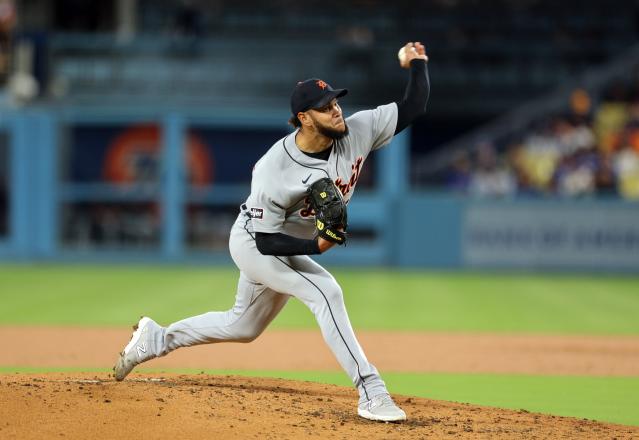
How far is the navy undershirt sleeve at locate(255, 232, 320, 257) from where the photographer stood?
5.39m

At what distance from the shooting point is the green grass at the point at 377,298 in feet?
36.0

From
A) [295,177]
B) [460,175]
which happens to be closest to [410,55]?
[295,177]

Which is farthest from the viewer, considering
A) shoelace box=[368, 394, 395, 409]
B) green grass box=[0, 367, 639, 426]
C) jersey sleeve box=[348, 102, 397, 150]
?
green grass box=[0, 367, 639, 426]

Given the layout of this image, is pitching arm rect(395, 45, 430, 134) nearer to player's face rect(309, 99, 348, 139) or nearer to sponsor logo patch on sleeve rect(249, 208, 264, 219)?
player's face rect(309, 99, 348, 139)

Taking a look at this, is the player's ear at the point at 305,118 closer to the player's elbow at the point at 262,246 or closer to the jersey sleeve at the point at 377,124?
the jersey sleeve at the point at 377,124

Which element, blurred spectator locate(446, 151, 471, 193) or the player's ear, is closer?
the player's ear

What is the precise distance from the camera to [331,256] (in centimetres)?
1836

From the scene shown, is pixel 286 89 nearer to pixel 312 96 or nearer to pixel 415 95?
pixel 415 95

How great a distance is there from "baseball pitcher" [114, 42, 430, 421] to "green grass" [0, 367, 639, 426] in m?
1.32

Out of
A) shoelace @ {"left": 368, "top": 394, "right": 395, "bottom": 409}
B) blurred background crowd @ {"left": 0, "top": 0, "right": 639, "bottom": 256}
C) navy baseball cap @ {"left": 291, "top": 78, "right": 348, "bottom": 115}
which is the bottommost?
shoelace @ {"left": 368, "top": 394, "right": 395, "bottom": 409}

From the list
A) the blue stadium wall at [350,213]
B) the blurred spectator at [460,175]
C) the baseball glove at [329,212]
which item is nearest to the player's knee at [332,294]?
the baseball glove at [329,212]

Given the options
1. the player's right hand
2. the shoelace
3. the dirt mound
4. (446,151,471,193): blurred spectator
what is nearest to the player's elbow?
the player's right hand

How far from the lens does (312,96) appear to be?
5.48 m

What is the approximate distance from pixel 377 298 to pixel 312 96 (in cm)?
805
